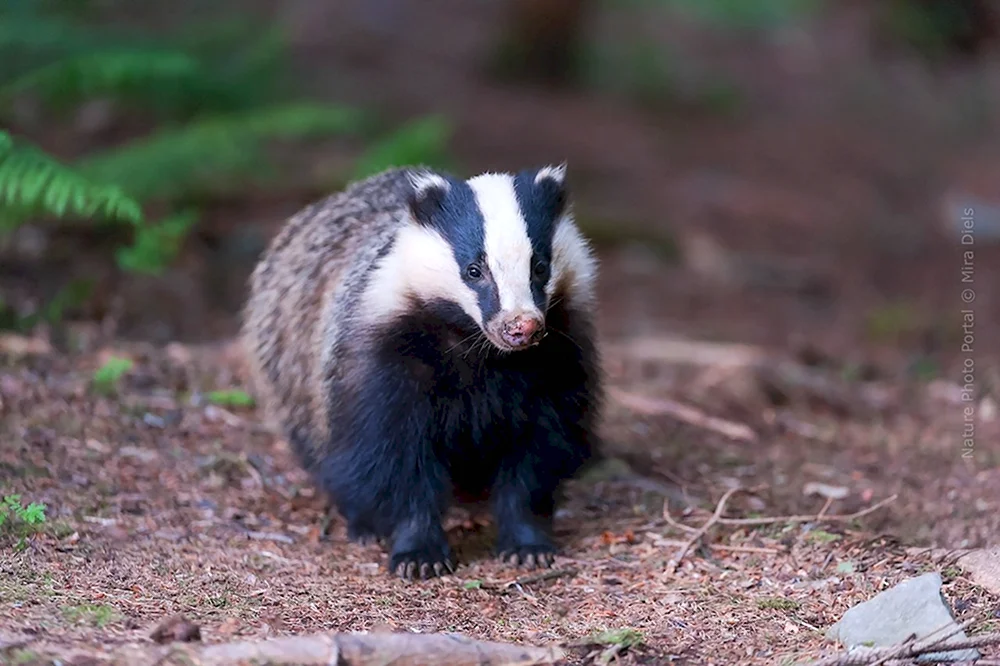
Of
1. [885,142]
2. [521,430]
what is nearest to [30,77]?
[521,430]

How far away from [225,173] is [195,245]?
0.66 meters

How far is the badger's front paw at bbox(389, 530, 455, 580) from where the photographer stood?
4484 millimetres

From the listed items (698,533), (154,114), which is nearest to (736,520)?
(698,533)

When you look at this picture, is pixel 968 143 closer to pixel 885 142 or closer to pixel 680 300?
pixel 885 142

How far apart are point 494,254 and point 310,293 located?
52.8 inches

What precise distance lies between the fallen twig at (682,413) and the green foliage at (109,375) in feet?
8.36

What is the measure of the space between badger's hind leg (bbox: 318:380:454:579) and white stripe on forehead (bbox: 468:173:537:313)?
0.59m

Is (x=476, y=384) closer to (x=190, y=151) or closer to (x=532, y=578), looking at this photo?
(x=532, y=578)

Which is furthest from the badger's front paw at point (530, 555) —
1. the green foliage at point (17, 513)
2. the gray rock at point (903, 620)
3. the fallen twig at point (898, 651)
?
the green foliage at point (17, 513)

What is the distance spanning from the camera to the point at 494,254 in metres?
4.24

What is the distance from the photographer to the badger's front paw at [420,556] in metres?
4.48

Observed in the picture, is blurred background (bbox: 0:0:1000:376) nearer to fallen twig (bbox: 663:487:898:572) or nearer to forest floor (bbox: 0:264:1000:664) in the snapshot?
forest floor (bbox: 0:264:1000:664)

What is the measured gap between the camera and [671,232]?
10.6m

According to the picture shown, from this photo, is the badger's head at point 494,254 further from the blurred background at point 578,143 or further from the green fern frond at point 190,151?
the green fern frond at point 190,151
